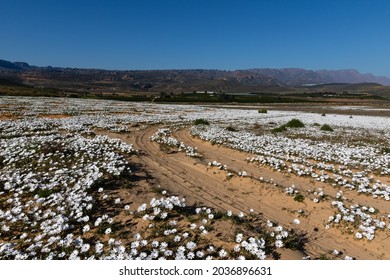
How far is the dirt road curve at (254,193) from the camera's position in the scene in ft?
27.6

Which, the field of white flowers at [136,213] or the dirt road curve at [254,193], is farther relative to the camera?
the dirt road curve at [254,193]

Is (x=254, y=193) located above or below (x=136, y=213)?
below

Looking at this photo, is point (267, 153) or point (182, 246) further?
point (267, 153)

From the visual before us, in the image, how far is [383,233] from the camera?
8.89m

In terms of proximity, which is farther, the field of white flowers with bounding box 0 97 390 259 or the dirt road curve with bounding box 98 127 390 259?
the dirt road curve with bounding box 98 127 390 259

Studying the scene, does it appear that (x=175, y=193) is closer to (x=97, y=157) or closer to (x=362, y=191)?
(x=97, y=157)

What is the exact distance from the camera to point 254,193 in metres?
11.9

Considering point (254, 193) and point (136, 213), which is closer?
point (136, 213)

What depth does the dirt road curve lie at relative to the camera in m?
8.41
